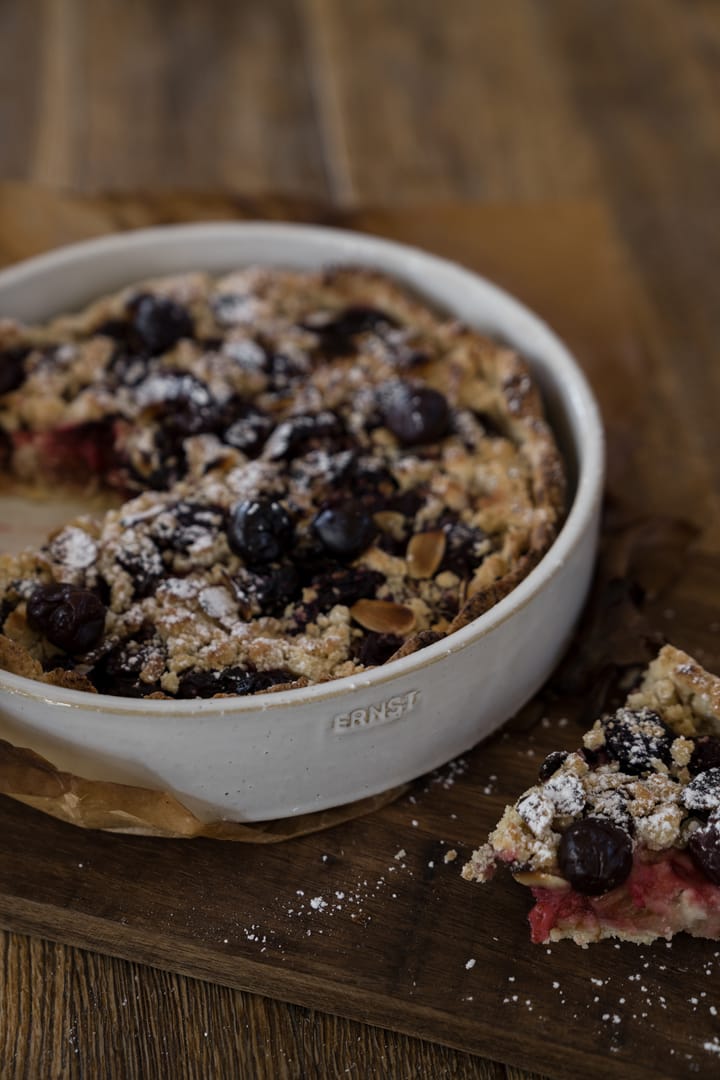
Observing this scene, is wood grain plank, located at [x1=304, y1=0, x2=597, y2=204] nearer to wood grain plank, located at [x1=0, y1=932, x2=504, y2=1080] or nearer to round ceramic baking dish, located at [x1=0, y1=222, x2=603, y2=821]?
round ceramic baking dish, located at [x1=0, y1=222, x2=603, y2=821]

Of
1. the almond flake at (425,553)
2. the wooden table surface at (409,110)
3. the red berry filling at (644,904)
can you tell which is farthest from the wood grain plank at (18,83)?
the red berry filling at (644,904)

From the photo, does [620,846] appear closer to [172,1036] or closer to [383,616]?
[383,616]

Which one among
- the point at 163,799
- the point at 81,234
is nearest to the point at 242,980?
the point at 163,799

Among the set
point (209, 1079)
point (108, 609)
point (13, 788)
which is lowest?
point (209, 1079)

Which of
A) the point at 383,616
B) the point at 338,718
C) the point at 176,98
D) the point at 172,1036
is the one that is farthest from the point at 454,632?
the point at 176,98

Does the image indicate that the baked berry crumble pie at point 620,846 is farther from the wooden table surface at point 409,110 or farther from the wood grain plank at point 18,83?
the wood grain plank at point 18,83

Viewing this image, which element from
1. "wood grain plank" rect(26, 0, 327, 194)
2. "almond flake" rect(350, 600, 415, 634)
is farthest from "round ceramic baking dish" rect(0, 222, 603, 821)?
"wood grain plank" rect(26, 0, 327, 194)

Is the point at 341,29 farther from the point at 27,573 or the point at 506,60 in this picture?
the point at 27,573
